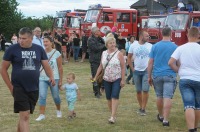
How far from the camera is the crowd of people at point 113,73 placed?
6.38 m

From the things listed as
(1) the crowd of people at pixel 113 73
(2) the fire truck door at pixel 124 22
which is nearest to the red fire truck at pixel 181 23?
(2) the fire truck door at pixel 124 22

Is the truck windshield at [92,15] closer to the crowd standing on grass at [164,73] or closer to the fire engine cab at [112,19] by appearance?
the fire engine cab at [112,19]

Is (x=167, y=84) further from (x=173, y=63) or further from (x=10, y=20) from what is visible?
(x=10, y=20)

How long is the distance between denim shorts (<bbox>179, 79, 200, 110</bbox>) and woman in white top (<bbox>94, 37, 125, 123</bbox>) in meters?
1.63

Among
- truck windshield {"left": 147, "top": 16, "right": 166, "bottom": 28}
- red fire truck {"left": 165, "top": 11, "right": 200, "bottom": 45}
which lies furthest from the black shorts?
truck windshield {"left": 147, "top": 16, "right": 166, "bottom": 28}

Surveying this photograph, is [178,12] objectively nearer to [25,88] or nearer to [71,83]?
[71,83]

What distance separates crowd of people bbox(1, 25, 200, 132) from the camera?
6.38 meters

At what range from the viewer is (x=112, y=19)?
25.2m

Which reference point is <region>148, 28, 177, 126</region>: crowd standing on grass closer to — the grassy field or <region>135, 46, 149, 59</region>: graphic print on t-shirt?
the grassy field

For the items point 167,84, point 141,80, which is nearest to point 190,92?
point 167,84

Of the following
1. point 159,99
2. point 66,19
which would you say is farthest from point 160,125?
point 66,19

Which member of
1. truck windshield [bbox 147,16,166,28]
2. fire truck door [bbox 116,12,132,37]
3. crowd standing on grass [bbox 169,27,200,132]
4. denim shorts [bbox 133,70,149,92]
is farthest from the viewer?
fire truck door [bbox 116,12,132,37]

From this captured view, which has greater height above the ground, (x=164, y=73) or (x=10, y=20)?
(x=164, y=73)

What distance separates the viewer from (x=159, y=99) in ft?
27.5
